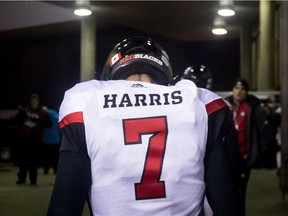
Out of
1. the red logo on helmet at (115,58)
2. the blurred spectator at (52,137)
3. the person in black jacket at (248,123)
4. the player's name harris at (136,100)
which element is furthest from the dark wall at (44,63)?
the player's name harris at (136,100)

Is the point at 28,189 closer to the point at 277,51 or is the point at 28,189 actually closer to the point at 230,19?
the point at 277,51

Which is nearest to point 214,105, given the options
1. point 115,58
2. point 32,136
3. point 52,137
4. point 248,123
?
point 115,58

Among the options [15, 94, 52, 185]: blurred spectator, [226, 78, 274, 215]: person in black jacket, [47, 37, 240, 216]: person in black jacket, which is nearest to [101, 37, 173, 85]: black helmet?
[47, 37, 240, 216]: person in black jacket

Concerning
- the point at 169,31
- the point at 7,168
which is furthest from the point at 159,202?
the point at 169,31

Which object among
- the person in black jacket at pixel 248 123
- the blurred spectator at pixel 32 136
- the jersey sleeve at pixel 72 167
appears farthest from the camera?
the blurred spectator at pixel 32 136

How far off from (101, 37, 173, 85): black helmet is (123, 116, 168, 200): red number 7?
0.24 m

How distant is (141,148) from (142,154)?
0.06 ft

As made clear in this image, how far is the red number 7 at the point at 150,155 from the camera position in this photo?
177 centimetres

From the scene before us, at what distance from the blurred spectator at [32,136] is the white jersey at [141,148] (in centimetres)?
999

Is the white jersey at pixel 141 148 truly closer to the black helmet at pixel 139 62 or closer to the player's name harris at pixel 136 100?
the player's name harris at pixel 136 100

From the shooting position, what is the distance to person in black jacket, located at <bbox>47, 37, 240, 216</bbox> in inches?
69.5

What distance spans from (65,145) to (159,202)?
31 centimetres

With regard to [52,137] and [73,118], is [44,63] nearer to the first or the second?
[52,137]

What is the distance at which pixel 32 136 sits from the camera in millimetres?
11742
